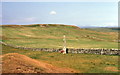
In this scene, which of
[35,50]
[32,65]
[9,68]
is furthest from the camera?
[35,50]

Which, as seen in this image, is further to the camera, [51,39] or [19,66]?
[51,39]

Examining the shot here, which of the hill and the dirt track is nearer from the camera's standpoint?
the dirt track

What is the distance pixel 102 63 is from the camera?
79.3 ft

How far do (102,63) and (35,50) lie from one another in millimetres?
17463

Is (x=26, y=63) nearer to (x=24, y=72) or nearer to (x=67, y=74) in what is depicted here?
(x=24, y=72)

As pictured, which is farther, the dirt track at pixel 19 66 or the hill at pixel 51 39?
the hill at pixel 51 39

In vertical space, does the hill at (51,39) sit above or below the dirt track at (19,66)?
above

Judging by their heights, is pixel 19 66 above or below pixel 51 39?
below

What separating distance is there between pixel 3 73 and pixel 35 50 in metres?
20.6

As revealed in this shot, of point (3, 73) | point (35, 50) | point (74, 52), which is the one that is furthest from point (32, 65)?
point (35, 50)

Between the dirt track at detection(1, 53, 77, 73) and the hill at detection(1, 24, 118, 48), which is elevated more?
the hill at detection(1, 24, 118, 48)

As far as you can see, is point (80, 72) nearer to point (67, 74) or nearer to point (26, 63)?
point (67, 74)

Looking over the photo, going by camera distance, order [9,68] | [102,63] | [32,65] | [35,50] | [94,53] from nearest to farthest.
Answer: [9,68] → [32,65] → [102,63] → [94,53] → [35,50]

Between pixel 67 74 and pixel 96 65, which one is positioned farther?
pixel 96 65
